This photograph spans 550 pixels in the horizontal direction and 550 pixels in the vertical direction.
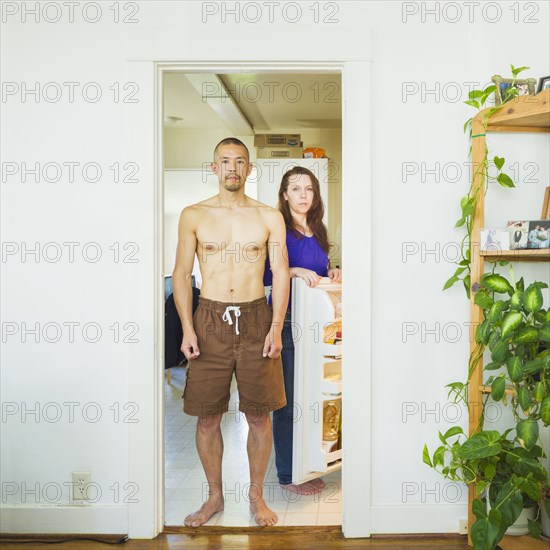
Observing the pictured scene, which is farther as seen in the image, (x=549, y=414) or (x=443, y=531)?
(x=443, y=531)

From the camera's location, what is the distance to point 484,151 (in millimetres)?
2385

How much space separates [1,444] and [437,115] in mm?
2241

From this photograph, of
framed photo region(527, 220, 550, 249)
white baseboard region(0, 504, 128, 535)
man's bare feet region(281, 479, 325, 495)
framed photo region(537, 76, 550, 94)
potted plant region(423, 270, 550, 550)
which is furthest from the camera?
man's bare feet region(281, 479, 325, 495)

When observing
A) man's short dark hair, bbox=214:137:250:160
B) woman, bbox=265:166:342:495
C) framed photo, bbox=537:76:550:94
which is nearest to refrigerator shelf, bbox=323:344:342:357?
woman, bbox=265:166:342:495

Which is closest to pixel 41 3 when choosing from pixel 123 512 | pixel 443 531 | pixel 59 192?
pixel 59 192

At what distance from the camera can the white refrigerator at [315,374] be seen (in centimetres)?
253

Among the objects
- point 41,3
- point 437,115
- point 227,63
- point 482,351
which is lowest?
point 482,351

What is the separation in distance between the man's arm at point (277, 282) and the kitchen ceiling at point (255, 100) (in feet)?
1.35

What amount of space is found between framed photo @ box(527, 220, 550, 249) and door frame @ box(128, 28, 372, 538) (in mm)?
610

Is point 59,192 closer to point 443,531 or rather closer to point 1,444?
point 1,444

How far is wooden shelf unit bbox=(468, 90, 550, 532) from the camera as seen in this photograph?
7.40 feet

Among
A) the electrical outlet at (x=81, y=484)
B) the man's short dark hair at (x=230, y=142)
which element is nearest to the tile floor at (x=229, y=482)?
the electrical outlet at (x=81, y=484)

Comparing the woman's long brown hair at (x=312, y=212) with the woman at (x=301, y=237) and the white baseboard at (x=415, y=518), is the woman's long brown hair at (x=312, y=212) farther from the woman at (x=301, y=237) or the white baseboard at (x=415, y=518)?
the white baseboard at (x=415, y=518)

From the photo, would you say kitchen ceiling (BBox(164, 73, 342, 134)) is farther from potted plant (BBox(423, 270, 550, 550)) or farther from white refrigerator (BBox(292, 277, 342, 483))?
potted plant (BBox(423, 270, 550, 550))
